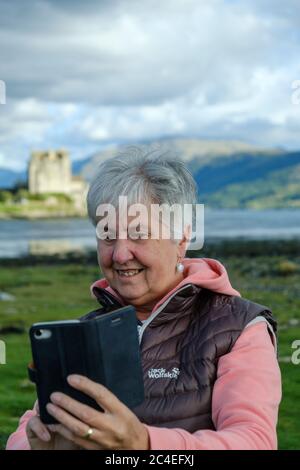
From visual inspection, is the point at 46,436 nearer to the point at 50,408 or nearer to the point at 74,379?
the point at 50,408

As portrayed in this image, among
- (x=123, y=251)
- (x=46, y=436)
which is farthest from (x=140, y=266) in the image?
(x=46, y=436)

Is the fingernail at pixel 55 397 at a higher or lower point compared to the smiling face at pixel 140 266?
lower

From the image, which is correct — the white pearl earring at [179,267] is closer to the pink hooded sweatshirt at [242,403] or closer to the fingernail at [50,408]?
the pink hooded sweatshirt at [242,403]

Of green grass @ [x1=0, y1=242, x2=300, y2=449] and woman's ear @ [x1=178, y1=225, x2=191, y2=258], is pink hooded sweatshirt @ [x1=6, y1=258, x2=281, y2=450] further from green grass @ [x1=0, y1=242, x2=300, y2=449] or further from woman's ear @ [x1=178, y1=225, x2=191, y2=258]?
green grass @ [x1=0, y1=242, x2=300, y2=449]

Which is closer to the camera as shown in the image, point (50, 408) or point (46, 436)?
point (50, 408)

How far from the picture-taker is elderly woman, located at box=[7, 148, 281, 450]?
9.29 feet

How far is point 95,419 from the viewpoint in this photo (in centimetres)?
255

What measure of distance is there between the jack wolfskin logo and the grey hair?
75 cm

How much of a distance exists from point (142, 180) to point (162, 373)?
872 mm

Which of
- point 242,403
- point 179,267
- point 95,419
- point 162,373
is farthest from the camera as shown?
point 179,267

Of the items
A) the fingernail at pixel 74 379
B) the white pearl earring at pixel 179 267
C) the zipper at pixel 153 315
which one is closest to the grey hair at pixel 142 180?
the white pearl earring at pixel 179 267

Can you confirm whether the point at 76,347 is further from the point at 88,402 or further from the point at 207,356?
the point at 207,356

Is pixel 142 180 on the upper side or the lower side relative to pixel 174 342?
upper

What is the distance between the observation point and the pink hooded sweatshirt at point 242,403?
9.34ft
